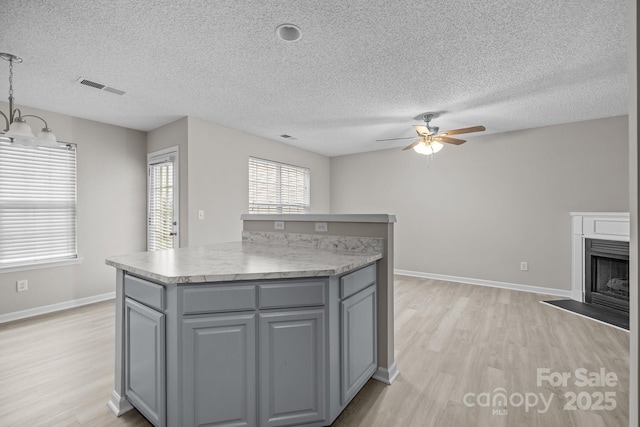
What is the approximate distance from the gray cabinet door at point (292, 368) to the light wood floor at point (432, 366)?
10.6 inches

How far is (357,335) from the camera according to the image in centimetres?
192

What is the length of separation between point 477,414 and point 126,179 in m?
4.91

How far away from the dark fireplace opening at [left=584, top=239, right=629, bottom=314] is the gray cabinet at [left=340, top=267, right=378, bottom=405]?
342 centimetres

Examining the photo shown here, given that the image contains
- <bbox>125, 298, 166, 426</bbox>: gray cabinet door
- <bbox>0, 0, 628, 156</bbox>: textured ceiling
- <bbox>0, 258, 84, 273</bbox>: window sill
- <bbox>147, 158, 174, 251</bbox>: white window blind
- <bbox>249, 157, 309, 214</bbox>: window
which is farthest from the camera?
<bbox>249, 157, 309, 214</bbox>: window

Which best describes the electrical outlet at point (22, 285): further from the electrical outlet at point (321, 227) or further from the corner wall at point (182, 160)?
the electrical outlet at point (321, 227)

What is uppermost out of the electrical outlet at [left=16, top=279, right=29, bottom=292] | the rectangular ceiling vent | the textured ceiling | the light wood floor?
the textured ceiling

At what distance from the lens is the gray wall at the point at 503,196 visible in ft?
13.4

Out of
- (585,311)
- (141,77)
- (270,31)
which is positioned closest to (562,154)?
(585,311)

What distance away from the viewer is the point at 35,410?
1.87 m

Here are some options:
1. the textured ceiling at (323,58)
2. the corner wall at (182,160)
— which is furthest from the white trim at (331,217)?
the corner wall at (182,160)

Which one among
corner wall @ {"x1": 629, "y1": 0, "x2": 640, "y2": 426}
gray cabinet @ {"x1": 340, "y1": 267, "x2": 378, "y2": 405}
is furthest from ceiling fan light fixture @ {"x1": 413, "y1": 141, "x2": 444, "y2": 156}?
corner wall @ {"x1": 629, "y1": 0, "x2": 640, "y2": 426}

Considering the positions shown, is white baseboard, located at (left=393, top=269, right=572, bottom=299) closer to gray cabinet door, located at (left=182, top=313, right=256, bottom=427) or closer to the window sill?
gray cabinet door, located at (left=182, top=313, right=256, bottom=427)

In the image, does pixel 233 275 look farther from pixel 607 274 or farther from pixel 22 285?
pixel 607 274

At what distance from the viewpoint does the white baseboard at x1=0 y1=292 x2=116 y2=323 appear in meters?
3.42
